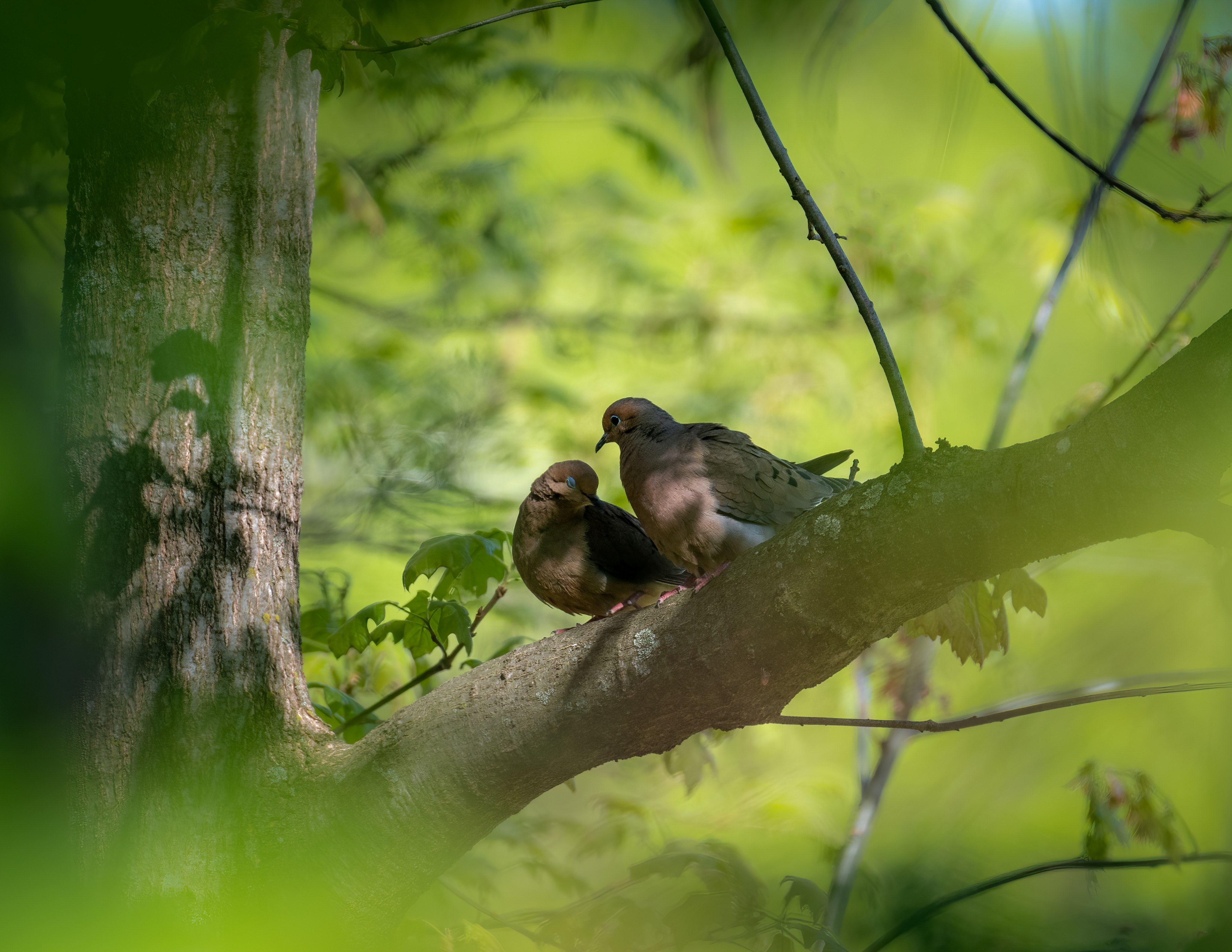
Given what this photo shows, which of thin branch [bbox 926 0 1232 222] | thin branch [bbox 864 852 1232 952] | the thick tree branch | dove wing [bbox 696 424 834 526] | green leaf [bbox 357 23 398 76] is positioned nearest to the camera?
thin branch [bbox 864 852 1232 952]

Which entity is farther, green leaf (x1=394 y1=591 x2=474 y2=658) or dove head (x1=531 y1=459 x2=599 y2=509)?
dove head (x1=531 y1=459 x2=599 y2=509)

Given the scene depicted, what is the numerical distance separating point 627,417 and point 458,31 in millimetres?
1857

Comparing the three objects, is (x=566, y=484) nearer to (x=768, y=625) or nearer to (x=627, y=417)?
(x=627, y=417)

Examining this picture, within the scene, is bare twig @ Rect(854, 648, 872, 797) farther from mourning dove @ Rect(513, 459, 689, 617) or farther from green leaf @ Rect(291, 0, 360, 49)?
green leaf @ Rect(291, 0, 360, 49)

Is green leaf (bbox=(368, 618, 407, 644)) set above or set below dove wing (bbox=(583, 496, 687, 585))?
below

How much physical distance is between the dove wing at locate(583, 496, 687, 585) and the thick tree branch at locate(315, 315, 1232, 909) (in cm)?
86

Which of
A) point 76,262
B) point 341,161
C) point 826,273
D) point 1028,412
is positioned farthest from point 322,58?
point 826,273

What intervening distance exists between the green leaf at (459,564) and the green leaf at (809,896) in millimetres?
896

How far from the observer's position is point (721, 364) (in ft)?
19.0

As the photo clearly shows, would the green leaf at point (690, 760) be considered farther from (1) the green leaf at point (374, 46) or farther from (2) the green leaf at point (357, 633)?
(1) the green leaf at point (374, 46)

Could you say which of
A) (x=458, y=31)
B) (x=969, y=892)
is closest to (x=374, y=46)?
(x=458, y=31)

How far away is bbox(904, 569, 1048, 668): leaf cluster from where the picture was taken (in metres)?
1.58

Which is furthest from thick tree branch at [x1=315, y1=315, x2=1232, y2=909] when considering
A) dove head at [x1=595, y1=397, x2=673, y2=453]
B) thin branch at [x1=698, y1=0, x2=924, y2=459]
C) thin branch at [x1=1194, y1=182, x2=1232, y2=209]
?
dove head at [x1=595, y1=397, x2=673, y2=453]

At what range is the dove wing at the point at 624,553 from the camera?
2551 millimetres
